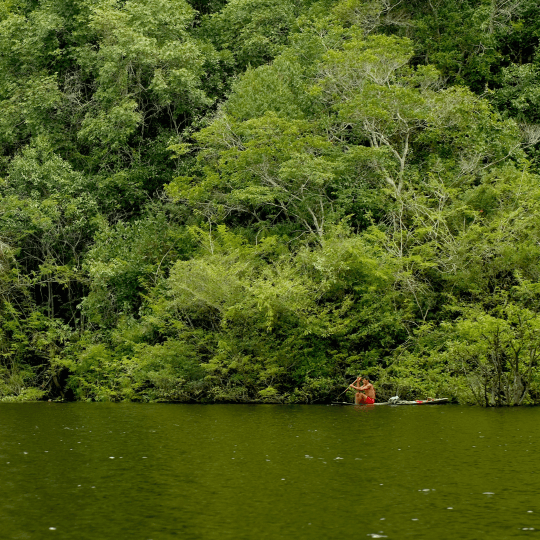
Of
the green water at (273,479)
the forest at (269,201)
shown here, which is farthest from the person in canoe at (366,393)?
the green water at (273,479)

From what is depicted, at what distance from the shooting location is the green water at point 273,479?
7.73 m

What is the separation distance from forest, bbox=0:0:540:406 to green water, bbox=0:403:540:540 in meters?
7.98

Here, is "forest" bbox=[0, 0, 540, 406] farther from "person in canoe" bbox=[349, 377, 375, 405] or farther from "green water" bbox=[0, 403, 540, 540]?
"green water" bbox=[0, 403, 540, 540]

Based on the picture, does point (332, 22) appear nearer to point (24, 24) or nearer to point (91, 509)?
point (24, 24)

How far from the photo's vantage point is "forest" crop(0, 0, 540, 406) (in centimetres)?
2597

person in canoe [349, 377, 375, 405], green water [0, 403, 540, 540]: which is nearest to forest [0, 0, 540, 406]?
person in canoe [349, 377, 375, 405]

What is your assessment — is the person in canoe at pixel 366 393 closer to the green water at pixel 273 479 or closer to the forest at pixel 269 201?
the forest at pixel 269 201

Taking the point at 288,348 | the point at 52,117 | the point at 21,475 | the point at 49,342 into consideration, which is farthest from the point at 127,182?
the point at 21,475

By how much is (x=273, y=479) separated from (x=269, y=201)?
22.4 meters

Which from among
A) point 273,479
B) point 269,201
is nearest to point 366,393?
point 269,201

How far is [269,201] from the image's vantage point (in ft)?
105

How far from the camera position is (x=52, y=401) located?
3083cm

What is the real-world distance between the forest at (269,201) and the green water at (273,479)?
7977 millimetres

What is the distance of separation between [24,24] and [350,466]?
33.7 meters
